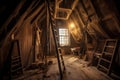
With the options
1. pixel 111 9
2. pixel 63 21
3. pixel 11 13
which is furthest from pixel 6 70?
pixel 63 21

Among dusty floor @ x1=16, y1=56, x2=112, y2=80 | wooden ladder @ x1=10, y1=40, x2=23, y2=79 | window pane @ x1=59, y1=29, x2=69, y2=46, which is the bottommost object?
dusty floor @ x1=16, y1=56, x2=112, y2=80

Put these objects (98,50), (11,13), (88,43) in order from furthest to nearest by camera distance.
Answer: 1. (88,43)
2. (98,50)
3. (11,13)

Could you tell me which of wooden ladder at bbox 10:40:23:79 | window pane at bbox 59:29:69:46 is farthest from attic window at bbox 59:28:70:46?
wooden ladder at bbox 10:40:23:79

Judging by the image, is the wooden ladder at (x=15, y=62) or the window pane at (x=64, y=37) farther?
the window pane at (x=64, y=37)

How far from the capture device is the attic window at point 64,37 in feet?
21.8

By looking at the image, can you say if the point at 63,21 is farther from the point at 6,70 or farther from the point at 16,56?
the point at 6,70

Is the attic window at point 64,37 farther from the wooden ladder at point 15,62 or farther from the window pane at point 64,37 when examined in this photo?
the wooden ladder at point 15,62

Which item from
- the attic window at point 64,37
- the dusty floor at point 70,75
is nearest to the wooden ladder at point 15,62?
→ the dusty floor at point 70,75

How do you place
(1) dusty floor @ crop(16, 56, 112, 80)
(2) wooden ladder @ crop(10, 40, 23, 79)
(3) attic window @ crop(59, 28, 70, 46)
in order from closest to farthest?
1. (1) dusty floor @ crop(16, 56, 112, 80)
2. (2) wooden ladder @ crop(10, 40, 23, 79)
3. (3) attic window @ crop(59, 28, 70, 46)

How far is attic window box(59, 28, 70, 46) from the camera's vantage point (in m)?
6.65

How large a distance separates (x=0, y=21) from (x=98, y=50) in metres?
3.88

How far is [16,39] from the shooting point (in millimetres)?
2871

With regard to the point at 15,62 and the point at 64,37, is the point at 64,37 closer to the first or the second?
the point at 64,37

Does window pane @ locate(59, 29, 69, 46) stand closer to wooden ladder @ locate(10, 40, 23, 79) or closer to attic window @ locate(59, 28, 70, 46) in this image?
attic window @ locate(59, 28, 70, 46)
